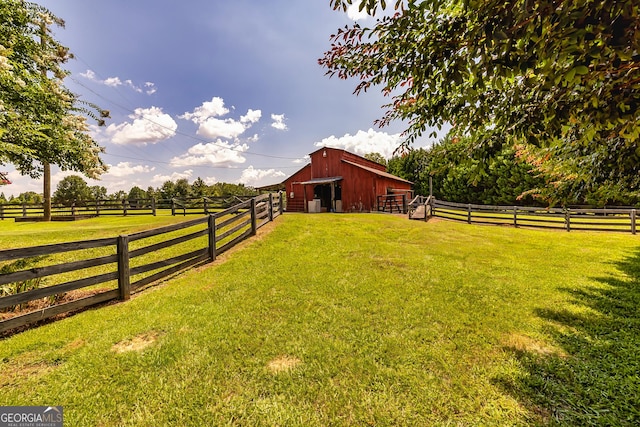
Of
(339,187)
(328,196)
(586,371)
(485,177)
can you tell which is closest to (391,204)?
(339,187)

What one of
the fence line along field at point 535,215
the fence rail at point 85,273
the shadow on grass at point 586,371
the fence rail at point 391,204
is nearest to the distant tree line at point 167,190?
the fence rail at point 391,204

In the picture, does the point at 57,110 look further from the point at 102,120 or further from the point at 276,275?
the point at 276,275

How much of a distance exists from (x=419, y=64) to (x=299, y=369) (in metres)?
3.41

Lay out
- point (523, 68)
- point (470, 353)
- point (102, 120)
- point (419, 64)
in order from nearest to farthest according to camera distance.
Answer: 1. point (523, 68)
2. point (419, 64)
3. point (470, 353)
4. point (102, 120)

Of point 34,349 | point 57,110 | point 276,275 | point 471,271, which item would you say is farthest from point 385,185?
point 34,349

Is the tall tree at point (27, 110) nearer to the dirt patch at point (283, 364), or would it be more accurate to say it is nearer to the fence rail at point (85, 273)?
the fence rail at point (85, 273)

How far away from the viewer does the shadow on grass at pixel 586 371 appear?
2.32 metres

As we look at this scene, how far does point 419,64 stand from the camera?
7.78ft

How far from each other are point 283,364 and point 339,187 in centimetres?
2103

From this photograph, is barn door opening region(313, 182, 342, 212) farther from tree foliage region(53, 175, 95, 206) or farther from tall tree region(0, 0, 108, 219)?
tree foliage region(53, 175, 95, 206)

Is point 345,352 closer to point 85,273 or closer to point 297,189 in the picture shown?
point 85,273

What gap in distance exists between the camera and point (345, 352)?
3.21m

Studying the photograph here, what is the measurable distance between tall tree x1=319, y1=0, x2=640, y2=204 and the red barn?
17.8 metres

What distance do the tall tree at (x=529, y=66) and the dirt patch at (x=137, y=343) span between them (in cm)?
435
